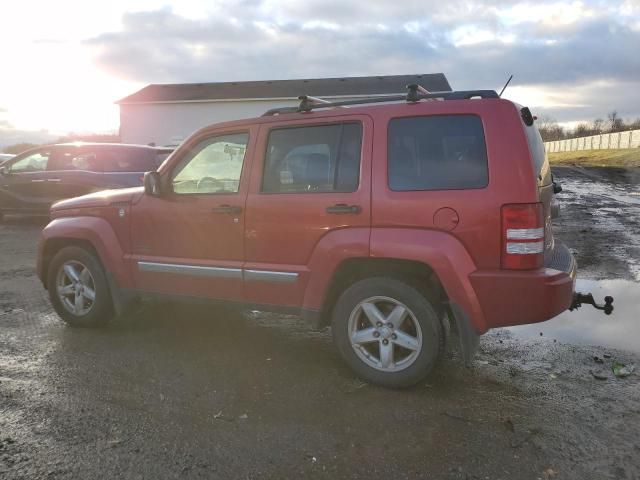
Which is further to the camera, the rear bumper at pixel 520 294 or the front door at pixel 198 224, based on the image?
the front door at pixel 198 224

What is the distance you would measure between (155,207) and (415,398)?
2640 millimetres

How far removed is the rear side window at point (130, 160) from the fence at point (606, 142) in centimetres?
4384

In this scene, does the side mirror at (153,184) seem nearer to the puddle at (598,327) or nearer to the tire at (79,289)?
the tire at (79,289)

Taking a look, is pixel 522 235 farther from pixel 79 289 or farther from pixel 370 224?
pixel 79 289

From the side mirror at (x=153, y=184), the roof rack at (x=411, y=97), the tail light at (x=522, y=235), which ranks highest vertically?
the roof rack at (x=411, y=97)

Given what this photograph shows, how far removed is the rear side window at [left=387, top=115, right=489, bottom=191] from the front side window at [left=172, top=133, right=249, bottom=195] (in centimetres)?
129

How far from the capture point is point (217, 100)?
118ft

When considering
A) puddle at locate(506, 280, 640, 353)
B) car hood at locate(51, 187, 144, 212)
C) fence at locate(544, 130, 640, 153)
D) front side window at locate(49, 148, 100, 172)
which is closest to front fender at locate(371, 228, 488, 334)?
puddle at locate(506, 280, 640, 353)

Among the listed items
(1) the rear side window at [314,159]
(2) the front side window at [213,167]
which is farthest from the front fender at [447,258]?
(2) the front side window at [213,167]

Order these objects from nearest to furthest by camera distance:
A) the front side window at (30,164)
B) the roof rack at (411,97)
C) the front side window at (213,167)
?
the roof rack at (411,97) → the front side window at (213,167) → the front side window at (30,164)

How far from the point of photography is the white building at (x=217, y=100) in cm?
3572

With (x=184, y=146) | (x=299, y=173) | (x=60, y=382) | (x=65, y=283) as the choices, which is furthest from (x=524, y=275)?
(x=65, y=283)

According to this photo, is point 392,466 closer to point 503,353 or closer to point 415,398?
point 415,398

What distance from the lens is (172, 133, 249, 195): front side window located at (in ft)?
14.5
